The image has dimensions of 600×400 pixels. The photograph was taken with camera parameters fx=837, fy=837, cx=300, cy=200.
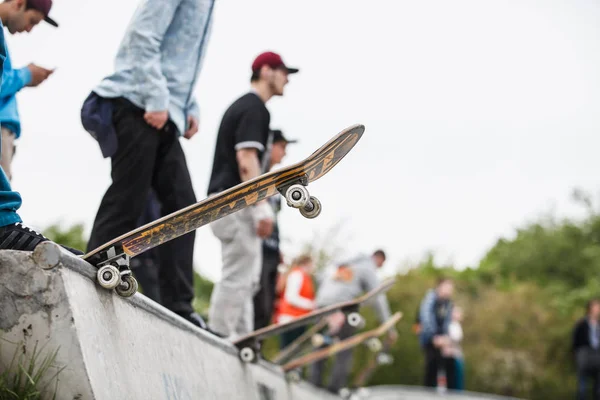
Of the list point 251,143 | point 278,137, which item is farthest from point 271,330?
point 278,137

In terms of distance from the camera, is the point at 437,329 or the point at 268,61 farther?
the point at 437,329

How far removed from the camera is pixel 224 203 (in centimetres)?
266

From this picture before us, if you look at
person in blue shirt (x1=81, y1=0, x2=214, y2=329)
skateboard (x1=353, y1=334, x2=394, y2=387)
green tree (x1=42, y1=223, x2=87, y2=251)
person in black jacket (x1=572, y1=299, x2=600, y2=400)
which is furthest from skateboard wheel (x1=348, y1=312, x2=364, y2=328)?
green tree (x1=42, y1=223, x2=87, y2=251)

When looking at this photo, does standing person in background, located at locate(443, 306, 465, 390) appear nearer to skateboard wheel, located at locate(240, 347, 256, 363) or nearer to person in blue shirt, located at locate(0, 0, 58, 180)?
skateboard wheel, located at locate(240, 347, 256, 363)

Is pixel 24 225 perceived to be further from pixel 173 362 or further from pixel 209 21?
pixel 209 21

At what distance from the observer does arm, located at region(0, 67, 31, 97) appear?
159 inches

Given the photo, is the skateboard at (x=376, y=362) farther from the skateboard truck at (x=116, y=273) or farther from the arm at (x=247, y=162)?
the skateboard truck at (x=116, y=273)

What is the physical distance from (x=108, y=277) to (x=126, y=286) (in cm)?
10

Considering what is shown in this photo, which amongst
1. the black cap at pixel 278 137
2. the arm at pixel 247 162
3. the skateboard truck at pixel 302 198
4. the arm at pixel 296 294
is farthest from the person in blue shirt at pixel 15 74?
the arm at pixel 296 294

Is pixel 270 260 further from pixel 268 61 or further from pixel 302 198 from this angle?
pixel 302 198

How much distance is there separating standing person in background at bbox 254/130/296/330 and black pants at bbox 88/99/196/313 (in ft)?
6.28

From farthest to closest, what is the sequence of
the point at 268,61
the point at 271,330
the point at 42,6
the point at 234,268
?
1. the point at 268,61
2. the point at 234,268
3. the point at 271,330
4. the point at 42,6

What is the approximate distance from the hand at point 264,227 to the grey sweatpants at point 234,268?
5cm

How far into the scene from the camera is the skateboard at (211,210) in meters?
2.55
